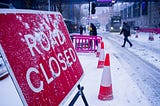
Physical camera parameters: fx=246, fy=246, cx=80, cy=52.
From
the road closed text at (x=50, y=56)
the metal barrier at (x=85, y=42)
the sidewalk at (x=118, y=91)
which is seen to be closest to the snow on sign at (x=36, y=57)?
the road closed text at (x=50, y=56)

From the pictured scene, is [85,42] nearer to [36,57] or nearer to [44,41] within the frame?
[44,41]

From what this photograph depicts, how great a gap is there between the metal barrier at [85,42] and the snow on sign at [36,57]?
10.8m

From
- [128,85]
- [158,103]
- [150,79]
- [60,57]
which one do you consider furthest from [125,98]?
[60,57]

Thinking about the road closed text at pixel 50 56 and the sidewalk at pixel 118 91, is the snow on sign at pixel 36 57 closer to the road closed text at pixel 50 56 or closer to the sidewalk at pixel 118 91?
the road closed text at pixel 50 56

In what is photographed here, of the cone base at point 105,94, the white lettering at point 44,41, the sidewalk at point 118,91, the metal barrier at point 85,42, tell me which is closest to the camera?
the white lettering at point 44,41

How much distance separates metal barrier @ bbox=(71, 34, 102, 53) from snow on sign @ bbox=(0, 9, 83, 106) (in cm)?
1078

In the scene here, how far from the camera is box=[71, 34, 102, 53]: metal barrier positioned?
46.3 ft

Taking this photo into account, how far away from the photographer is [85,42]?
46.8ft

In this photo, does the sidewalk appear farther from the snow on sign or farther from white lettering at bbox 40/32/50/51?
white lettering at bbox 40/32/50/51

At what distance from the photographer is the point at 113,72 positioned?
323 inches

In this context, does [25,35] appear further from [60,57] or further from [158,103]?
[158,103]

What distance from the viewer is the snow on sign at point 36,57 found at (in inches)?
80.4

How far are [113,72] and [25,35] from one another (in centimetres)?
615

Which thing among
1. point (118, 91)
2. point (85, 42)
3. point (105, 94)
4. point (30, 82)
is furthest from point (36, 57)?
point (85, 42)
